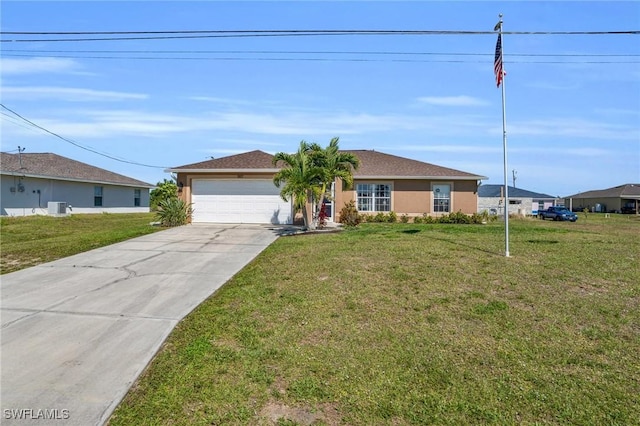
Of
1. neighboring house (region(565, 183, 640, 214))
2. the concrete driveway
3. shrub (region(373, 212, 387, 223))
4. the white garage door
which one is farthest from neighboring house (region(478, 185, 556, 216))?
the concrete driveway

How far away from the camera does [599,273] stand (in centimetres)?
753

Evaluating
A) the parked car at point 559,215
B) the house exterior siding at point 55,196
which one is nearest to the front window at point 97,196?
the house exterior siding at point 55,196

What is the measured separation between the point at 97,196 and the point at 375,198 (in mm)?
20007

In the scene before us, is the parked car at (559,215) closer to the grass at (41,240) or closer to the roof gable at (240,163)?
the roof gable at (240,163)

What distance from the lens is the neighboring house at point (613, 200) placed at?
4966cm

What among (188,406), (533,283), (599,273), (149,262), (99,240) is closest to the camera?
(188,406)

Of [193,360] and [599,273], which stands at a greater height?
[599,273]

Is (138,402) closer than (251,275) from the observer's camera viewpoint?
Yes

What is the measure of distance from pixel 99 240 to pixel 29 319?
7873 millimetres

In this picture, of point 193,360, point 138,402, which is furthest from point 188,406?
point 193,360

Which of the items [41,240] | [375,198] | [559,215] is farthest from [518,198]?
[41,240]

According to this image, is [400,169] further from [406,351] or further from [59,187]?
[59,187]

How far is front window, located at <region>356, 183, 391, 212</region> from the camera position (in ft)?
74.5

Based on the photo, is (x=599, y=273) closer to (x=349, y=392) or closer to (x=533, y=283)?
(x=533, y=283)
